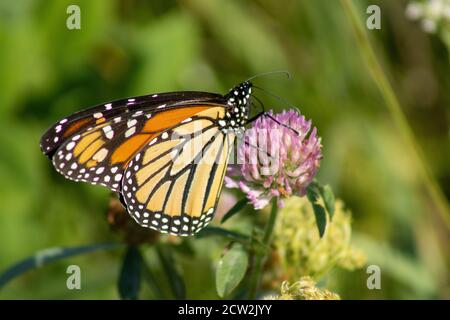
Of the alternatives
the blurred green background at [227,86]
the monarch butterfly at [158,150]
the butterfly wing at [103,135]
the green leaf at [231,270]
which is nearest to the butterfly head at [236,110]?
the monarch butterfly at [158,150]

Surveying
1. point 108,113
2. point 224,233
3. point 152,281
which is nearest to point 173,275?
point 152,281

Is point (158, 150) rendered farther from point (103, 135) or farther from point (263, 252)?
point (263, 252)

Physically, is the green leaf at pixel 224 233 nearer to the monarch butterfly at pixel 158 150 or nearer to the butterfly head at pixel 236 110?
the monarch butterfly at pixel 158 150

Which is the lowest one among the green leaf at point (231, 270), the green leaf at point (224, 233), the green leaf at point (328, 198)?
the green leaf at point (231, 270)

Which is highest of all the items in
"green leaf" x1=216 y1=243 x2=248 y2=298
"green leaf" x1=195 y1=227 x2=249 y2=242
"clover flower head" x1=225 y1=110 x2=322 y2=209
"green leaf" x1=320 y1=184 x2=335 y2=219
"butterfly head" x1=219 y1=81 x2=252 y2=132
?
"butterfly head" x1=219 y1=81 x2=252 y2=132

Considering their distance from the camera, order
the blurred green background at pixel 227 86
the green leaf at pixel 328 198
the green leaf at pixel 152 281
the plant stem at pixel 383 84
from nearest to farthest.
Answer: the green leaf at pixel 328 198
the green leaf at pixel 152 281
the plant stem at pixel 383 84
the blurred green background at pixel 227 86

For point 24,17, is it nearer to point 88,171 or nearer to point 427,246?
point 88,171

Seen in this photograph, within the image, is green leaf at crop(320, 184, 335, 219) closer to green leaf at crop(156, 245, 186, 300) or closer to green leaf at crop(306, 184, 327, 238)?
green leaf at crop(306, 184, 327, 238)

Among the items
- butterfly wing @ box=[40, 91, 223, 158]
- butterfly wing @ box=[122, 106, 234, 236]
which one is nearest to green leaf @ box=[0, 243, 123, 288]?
butterfly wing @ box=[122, 106, 234, 236]

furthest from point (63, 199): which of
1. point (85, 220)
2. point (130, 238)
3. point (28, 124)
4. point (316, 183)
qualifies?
point (316, 183)
